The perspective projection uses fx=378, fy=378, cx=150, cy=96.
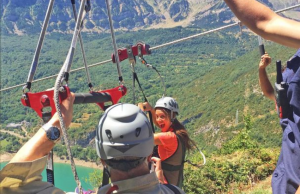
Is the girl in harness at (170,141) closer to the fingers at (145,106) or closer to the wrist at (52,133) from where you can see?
the fingers at (145,106)

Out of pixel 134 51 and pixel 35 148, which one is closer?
pixel 35 148

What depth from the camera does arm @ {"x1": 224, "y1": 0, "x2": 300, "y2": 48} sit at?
48.1 inches

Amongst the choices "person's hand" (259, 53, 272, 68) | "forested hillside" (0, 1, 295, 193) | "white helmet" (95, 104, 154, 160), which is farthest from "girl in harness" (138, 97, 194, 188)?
"white helmet" (95, 104, 154, 160)

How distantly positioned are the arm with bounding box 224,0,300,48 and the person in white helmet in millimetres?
643

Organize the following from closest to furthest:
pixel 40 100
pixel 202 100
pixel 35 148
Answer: pixel 35 148 → pixel 40 100 → pixel 202 100

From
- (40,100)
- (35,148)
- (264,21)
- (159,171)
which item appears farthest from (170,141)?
(264,21)

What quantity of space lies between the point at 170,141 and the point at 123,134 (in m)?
1.51

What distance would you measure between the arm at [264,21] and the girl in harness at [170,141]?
1.86 metres

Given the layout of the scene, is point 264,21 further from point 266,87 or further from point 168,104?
point 168,104

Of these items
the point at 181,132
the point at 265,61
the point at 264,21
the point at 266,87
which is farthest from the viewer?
the point at 181,132

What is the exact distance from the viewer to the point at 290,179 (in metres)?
1.52

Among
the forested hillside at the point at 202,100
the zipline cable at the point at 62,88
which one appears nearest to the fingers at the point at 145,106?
the forested hillside at the point at 202,100

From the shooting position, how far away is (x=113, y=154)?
158 centimetres

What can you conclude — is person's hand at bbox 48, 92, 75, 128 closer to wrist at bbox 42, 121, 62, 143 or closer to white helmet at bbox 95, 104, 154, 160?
wrist at bbox 42, 121, 62, 143
